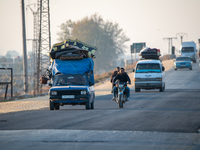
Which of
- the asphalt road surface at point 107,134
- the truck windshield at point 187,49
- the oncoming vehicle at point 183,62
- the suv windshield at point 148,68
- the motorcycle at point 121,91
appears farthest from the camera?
the truck windshield at point 187,49

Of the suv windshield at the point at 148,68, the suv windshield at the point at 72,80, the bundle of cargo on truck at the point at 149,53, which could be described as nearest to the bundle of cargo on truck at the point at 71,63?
the suv windshield at the point at 72,80

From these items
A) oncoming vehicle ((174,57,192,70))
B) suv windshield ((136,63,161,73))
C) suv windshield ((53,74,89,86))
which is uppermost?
oncoming vehicle ((174,57,192,70))

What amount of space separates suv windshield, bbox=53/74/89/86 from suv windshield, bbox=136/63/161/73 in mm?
11976

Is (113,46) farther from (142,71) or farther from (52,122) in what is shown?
(52,122)

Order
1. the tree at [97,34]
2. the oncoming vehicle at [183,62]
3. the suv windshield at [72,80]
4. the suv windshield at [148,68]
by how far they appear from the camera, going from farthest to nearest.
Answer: the tree at [97,34] < the oncoming vehicle at [183,62] < the suv windshield at [148,68] < the suv windshield at [72,80]

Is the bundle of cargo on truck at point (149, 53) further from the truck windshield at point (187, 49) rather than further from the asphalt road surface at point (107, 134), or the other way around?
the truck windshield at point (187, 49)

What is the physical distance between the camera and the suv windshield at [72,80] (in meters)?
16.7

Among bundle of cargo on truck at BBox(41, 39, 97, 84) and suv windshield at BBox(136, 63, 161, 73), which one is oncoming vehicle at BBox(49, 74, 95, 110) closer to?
bundle of cargo on truck at BBox(41, 39, 97, 84)

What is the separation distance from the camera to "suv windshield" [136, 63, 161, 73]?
28237mm

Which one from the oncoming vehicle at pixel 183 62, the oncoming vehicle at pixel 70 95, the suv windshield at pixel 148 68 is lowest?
the oncoming vehicle at pixel 70 95

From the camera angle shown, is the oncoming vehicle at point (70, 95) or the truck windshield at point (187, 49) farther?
the truck windshield at point (187, 49)

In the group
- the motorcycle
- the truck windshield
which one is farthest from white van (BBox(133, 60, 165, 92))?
the truck windshield

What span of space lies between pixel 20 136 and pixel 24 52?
29418 mm

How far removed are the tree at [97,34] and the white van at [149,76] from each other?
80.0m
